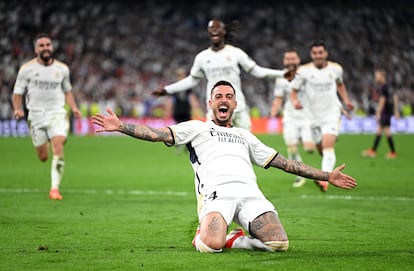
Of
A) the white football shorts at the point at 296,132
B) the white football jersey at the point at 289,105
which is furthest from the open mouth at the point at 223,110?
the white football shorts at the point at 296,132

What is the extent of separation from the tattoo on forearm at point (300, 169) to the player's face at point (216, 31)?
5422mm

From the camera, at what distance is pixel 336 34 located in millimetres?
49906

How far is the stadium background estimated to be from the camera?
44438mm

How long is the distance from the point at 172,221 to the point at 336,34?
132 feet

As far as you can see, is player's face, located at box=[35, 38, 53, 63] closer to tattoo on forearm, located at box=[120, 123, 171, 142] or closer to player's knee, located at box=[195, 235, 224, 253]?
tattoo on forearm, located at box=[120, 123, 171, 142]

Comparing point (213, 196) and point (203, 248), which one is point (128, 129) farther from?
point (203, 248)

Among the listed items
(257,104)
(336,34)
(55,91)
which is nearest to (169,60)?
(257,104)

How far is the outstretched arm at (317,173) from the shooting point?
8453 millimetres

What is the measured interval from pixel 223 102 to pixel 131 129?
1.02 meters

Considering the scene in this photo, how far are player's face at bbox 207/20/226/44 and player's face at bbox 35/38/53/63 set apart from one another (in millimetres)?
2650

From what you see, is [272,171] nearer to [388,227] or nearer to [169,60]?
[388,227]

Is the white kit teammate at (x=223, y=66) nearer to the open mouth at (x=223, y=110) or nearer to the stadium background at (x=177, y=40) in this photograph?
the open mouth at (x=223, y=110)

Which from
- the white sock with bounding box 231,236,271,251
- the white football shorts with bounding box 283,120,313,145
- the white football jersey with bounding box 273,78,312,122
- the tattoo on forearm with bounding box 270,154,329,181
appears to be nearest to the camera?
the white sock with bounding box 231,236,271,251

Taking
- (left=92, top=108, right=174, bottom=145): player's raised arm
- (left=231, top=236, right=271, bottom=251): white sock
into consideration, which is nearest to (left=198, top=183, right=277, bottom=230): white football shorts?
(left=231, top=236, right=271, bottom=251): white sock
